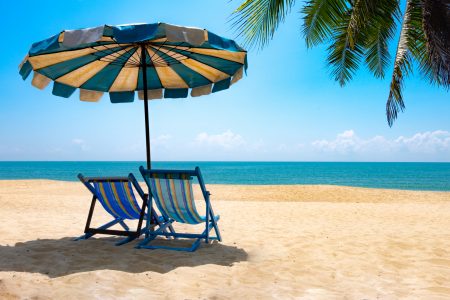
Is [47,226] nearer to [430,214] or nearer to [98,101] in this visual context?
[98,101]

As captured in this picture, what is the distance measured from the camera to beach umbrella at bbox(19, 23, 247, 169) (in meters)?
3.31

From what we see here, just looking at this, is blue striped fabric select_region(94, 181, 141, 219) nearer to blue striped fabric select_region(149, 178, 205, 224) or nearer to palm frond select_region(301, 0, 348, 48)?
blue striped fabric select_region(149, 178, 205, 224)

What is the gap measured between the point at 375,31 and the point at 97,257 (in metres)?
6.56

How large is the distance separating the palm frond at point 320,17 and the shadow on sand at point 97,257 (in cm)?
421

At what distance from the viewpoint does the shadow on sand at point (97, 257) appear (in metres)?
3.34

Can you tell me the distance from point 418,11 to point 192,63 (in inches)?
144

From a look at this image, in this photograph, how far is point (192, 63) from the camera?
503cm

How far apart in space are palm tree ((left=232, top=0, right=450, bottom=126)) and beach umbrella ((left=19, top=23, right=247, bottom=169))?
969 mm

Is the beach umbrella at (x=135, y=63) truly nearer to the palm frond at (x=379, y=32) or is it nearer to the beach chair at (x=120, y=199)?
the beach chair at (x=120, y=199)

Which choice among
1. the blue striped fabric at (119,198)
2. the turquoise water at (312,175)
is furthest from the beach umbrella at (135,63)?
the turquoise water at (312,175)

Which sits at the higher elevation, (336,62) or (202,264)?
(336,62)

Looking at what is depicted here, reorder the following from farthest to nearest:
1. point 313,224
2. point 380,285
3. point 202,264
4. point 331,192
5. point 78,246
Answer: point 331,192, point 313,224, point 78,246, point 202,264, point 380,285

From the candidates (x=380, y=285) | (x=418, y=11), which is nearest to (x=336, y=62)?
(x=418, y=11)

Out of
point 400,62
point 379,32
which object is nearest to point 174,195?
point 400,62
